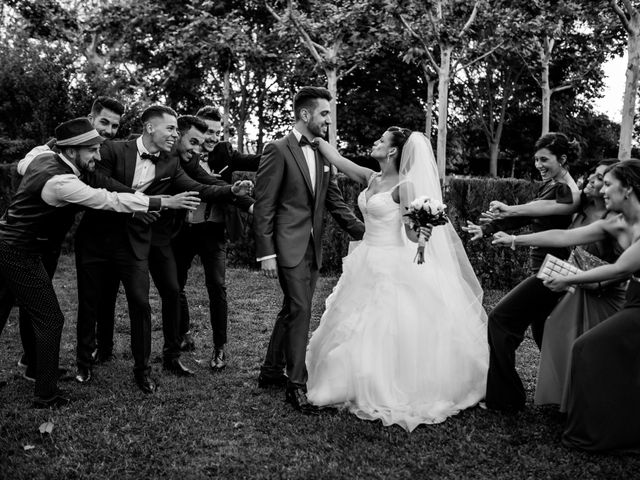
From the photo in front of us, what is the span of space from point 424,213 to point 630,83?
7.27 metres

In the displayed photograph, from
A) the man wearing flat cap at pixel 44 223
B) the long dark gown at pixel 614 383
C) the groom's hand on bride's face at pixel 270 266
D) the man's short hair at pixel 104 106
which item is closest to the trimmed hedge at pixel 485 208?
the man's short hair at pixel 104 106

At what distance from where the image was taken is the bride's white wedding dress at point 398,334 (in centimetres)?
471

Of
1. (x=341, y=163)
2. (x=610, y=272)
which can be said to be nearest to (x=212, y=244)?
(x=341, y=163)

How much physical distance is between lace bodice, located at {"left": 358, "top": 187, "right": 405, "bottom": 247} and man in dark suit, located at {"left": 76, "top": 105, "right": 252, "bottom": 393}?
189cm

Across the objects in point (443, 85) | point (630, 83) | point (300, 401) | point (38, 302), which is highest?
point (443, 85)

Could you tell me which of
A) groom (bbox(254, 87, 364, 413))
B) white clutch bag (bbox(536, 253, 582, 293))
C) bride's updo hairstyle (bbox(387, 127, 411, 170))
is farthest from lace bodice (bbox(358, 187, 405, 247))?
white clutch bag (bbox(536, 253, 582, 293))

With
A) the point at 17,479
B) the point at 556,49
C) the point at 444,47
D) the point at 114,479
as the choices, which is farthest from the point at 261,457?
the point at 556,49

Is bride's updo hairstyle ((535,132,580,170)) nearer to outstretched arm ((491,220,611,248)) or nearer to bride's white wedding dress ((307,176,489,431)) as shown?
outstretched arm ((491,220,611,248))

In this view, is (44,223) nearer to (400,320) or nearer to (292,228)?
(292,228)

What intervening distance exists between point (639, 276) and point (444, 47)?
44.5ft

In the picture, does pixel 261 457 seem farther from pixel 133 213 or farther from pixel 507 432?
pixel 133 213

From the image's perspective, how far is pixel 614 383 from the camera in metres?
3.97

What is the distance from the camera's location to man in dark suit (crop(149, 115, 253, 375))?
216 inches

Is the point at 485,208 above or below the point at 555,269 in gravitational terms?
above
